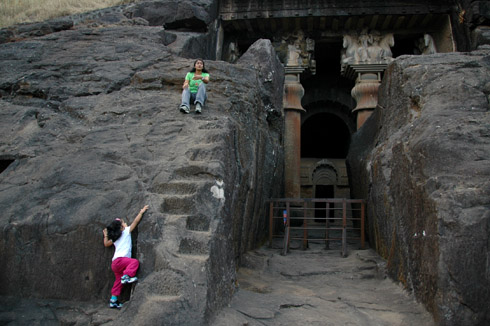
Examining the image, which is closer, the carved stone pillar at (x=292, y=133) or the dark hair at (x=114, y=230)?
the dark hair at (x=114, y=230)

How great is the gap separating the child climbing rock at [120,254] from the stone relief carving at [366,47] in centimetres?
869

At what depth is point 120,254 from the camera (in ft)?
10.6

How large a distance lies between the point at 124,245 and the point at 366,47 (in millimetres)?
9276

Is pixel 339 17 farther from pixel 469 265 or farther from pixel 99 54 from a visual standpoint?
pixel 469 265

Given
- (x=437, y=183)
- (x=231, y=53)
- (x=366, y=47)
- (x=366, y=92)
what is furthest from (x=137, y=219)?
(x=366, y=47)

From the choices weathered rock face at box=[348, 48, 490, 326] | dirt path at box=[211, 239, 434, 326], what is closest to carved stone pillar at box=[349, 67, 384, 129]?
weathered rock face at box=[348, 48, 490, 326]

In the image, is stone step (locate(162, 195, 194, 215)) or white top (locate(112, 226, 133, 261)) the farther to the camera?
stone step (locate(162, 195, 194, 215))

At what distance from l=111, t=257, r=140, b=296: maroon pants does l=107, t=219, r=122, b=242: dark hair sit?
0.19m

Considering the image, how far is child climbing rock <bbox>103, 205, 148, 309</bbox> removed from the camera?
3.12 metres

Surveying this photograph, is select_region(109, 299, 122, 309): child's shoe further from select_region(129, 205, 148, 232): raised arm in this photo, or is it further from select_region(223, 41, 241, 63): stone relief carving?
select_region(223, 41, 241, 63): stone relief carving

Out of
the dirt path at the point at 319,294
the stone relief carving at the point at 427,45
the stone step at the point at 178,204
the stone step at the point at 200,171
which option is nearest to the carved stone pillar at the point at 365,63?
the stone relief carving at the point at 427,45

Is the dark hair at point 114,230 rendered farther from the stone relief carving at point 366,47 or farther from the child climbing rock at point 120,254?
the stone relief carving at point 366,47

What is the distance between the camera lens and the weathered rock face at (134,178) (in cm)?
325

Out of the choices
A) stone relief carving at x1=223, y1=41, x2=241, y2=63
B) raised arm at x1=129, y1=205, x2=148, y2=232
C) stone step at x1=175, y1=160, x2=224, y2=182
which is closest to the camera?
raised arm at x1=129, y1=205, x2=148, y2=232
